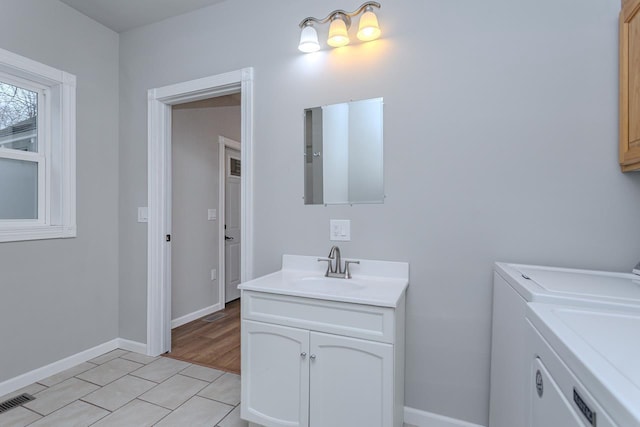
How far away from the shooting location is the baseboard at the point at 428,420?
5.28ft

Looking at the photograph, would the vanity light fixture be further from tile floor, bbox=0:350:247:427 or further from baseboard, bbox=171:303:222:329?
baseboard, bbox=171:303:222:329

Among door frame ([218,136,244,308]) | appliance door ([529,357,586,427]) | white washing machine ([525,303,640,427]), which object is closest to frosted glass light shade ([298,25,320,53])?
white washing machine ([525,303,640,427])

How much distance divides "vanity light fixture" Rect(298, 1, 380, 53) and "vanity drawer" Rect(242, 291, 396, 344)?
1.47m

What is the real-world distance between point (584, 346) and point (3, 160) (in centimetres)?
308

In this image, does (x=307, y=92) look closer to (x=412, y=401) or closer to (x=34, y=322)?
(x=412, y=401)

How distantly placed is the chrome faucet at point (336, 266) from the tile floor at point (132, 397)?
967 millimetres

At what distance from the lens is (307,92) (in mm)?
1943

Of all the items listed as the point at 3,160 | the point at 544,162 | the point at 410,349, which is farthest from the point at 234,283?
the point at 544,162

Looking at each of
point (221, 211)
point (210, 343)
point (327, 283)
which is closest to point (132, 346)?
point (210, 343)

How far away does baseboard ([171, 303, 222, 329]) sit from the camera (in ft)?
10.1

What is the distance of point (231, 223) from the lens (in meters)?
3.90

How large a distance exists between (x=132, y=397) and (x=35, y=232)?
1.31m

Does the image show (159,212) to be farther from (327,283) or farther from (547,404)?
(547,404)

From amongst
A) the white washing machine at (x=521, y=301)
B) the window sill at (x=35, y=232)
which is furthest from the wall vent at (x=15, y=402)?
the white washing machine at (x=521, y=301)
